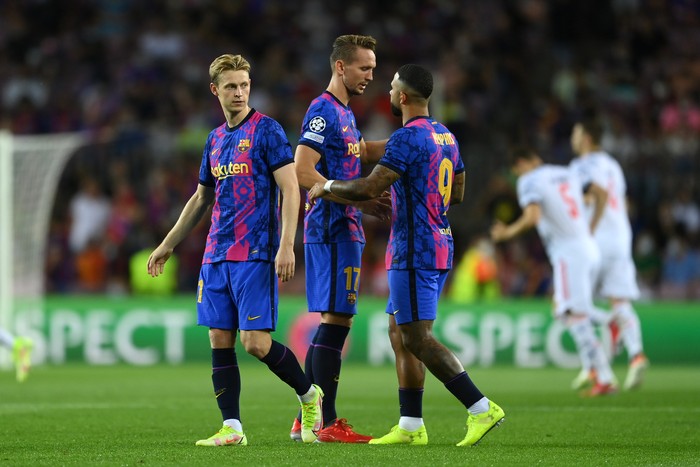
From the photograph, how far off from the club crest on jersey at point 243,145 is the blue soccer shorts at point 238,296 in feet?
2.25

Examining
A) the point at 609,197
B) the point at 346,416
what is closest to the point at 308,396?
the point at 346,416

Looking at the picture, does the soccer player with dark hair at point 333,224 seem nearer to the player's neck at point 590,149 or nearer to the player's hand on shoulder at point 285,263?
the player's hand on shoulder at point 285,263

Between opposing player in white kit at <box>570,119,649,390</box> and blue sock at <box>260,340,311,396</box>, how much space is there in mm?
5483

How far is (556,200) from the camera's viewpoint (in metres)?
12.9

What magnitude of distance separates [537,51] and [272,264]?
50.3 feet

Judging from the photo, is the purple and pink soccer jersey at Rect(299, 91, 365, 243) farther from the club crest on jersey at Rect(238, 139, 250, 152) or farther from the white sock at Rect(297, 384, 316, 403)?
the white sock at Rect(297, 384, 316, 403)

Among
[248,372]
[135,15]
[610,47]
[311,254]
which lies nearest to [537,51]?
[610,47]

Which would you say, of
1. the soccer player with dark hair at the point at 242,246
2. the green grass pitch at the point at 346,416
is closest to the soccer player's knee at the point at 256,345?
the soccer player with dark hair at the point at 242,246

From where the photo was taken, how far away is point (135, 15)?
76.6ft

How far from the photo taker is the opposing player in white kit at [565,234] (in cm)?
1273

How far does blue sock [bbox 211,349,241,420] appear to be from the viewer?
774 centimetres

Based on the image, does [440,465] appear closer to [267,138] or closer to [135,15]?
[267,138]

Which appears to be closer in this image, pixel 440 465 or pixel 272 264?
pixel 440 465

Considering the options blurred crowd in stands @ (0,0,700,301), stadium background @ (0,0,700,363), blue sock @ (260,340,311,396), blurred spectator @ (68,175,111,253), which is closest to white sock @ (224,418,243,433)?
blue sock @ (260,340,311,396)
